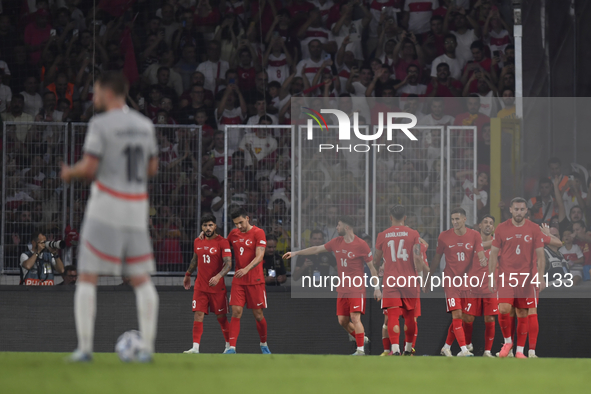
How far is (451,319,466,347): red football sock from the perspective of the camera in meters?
11.5

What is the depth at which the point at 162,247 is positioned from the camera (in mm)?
12430

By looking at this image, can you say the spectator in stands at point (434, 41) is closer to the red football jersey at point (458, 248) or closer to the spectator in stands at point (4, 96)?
the red football jersey at point (458, 248)

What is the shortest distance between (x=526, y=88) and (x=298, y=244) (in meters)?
5.62

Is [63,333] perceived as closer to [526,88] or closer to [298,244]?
[298,244]

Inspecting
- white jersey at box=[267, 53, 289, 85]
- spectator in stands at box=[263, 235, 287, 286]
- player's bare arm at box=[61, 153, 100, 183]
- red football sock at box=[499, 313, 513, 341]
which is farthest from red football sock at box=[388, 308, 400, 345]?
player's bare arm at box=[61, 153, 100, 183]

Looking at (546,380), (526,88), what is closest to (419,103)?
(526,88)

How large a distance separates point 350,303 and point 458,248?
5.51ft

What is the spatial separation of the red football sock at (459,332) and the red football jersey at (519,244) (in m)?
1.04

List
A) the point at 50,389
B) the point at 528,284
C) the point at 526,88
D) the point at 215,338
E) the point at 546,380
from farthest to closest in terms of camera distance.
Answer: the point at 526,88 → the point at 215,338 → the point at 528,284 → the point at 546,380 → the point at 50,389

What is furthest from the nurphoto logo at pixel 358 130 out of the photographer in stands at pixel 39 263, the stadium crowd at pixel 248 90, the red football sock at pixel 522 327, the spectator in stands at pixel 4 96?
the spectator in stands at pixel 4 96

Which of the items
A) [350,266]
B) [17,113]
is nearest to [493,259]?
[350,266]

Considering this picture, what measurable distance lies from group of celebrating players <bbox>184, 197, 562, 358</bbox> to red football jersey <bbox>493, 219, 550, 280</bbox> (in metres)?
0.01

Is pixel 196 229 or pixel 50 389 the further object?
pixel 196 229

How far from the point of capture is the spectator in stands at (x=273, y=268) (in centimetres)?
1278
